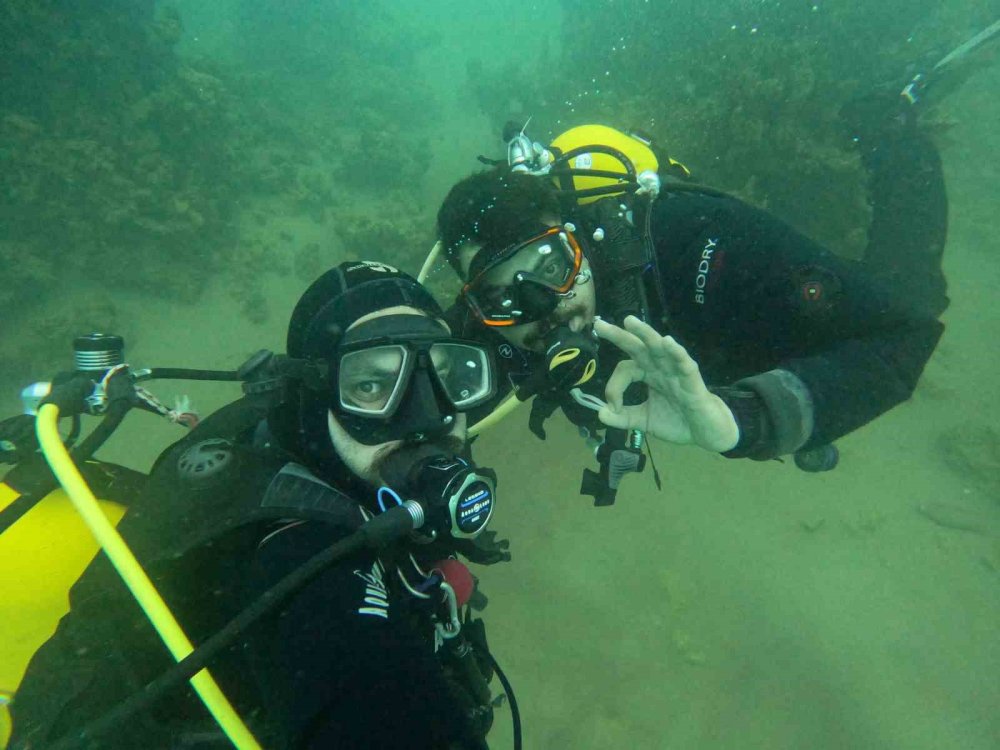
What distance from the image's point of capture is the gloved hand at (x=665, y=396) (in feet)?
6.75

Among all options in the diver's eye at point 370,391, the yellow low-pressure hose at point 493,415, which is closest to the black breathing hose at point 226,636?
the diver's eye at point 370,391

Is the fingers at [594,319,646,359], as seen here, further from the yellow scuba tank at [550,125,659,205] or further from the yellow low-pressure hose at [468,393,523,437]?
the yellow scuba tank at [550,125,659,205]

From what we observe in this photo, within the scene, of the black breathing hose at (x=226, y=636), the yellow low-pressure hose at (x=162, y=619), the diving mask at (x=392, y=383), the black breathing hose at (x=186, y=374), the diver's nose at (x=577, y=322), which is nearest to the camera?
the black breathing hose at (x=226, y=636)

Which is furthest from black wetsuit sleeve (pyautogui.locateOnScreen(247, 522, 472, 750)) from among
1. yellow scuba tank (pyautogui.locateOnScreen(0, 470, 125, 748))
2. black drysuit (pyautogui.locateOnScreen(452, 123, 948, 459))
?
black drysuit (pyautogui.locateOnScreen(452, 123, 948, 459))

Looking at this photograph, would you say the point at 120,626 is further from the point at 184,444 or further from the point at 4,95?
the point at 4,95

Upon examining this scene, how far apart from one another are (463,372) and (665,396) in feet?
3.35

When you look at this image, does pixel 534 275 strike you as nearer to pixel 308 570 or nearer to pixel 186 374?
pixel 186 374

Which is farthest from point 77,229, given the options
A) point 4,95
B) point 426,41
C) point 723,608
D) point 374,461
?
point 426,41

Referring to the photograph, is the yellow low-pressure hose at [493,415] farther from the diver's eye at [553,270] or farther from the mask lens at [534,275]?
the diver's eye at [553,270]

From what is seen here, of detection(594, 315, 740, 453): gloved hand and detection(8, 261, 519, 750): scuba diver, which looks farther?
detection(594, 315, 740, 453): gloved hand

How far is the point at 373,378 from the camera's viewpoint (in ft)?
7.29

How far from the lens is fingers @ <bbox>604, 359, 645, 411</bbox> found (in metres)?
2.30

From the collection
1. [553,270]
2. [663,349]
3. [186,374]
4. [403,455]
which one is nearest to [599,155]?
[553,270]

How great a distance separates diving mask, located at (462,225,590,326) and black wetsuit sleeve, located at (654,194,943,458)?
650 millimetres
